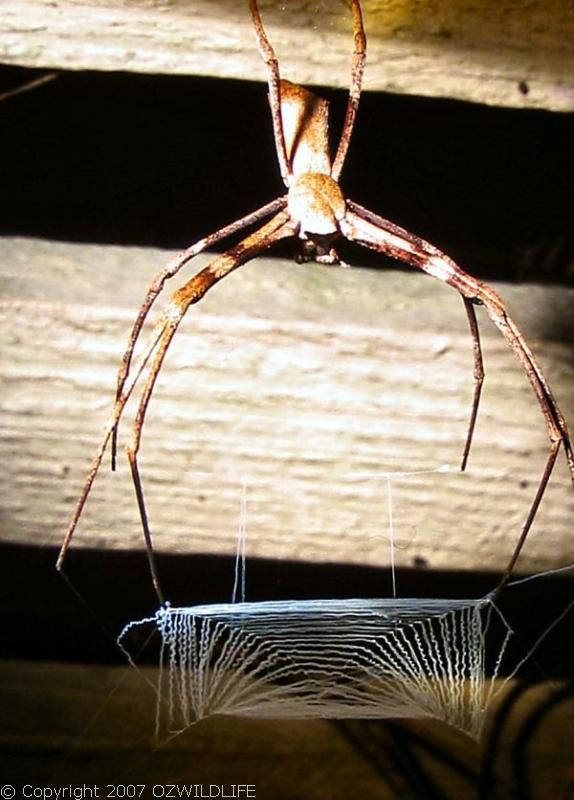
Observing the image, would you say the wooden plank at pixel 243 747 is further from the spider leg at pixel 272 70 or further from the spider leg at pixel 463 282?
the spider leg at pixel 272 70

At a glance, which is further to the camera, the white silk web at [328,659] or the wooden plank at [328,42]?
the white silk web at [328,659]

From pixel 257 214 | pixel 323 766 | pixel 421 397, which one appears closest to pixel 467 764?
pixel 323 766

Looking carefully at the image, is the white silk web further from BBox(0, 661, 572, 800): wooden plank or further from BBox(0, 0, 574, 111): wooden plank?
BBox(0, 0, 574, 111): wooden plank

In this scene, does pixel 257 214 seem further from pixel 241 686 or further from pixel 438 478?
pixel 241 686

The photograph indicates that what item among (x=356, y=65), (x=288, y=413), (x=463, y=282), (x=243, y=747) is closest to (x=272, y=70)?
(x=356, y=65)

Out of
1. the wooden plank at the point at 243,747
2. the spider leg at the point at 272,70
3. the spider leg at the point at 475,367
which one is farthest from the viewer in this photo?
the wooden plank at the point at 243,747

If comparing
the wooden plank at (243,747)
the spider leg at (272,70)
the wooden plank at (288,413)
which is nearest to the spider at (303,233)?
the spider leg at (272,70)

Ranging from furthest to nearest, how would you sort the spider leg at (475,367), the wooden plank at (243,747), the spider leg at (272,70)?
the wooden plank at (243,747), the spider leg at (475,367), the spider leg at (272,70)
